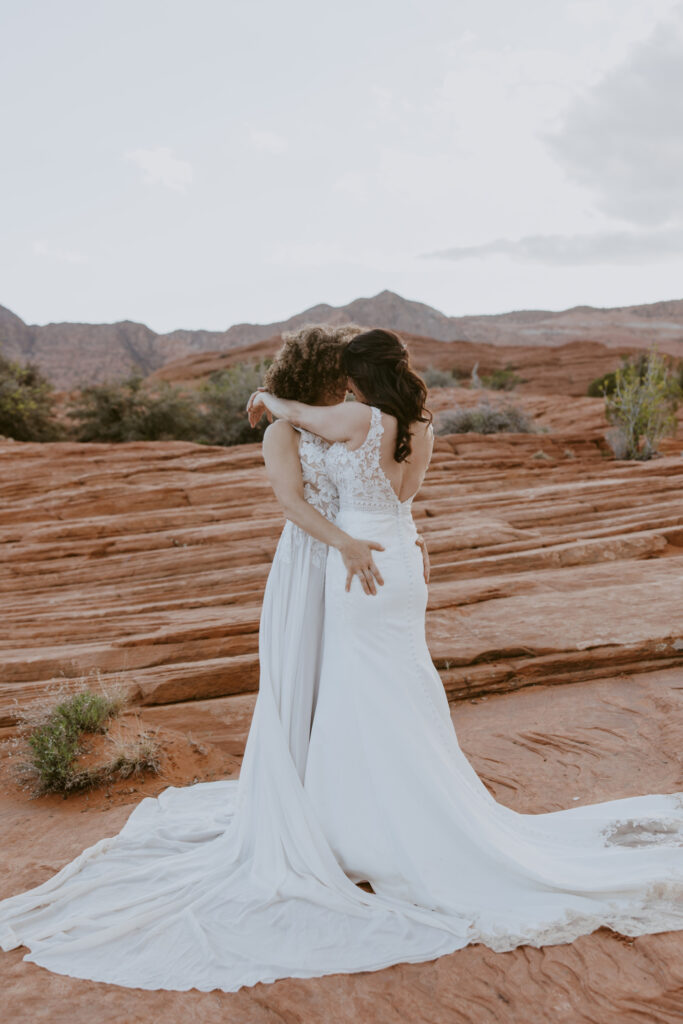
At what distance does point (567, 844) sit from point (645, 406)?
492 inches

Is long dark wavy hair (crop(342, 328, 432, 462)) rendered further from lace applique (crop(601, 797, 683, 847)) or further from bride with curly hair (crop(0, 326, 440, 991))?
lace applique (crop(601, 797, 683, 847))

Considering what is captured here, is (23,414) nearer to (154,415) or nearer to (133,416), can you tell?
(133,416)

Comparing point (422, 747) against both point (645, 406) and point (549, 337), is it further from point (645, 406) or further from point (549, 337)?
point (549, 337)

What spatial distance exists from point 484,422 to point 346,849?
1464 cm

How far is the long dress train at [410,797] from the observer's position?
3152 mm

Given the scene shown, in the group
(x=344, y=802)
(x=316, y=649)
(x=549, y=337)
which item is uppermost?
(x=549, y=337)

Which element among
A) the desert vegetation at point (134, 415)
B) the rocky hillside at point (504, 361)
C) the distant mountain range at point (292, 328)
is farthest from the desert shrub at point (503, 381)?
the distant mountain range at point (292, 328)

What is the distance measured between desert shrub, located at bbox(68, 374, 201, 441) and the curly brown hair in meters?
15.8

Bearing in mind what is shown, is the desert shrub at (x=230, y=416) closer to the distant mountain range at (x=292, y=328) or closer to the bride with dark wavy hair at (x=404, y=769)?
the bride with dark wavy hair at (x=404, y=769)

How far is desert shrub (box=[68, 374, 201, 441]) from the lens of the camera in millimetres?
18953

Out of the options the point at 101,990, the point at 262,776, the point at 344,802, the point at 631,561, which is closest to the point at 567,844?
the point at 344,802

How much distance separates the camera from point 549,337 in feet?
198

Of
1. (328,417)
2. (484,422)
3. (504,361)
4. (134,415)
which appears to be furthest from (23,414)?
(504,361)

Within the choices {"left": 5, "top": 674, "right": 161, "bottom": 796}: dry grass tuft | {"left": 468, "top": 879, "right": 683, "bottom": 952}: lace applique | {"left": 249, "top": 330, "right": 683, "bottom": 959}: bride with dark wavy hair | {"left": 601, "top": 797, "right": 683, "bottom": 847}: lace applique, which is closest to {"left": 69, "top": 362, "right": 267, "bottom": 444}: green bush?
{"left": 5, "top": 674, "right": 161, "bottom": 796}: dry grass tuft
